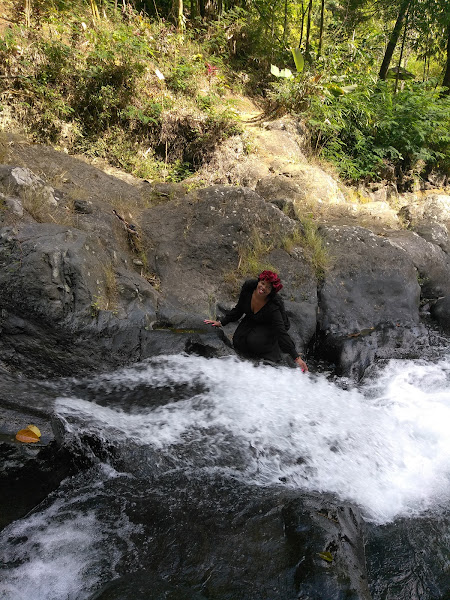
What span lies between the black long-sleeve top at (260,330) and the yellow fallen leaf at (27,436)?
2.72m

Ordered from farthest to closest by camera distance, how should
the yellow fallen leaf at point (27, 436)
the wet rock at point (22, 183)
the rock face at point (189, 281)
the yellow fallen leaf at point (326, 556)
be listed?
the wet rock at point (22, 183) < the rock face at point (189, 281) < the yellow fallen leaf at point (27, 436) < the yellow fallen leaf at point (326, 556)

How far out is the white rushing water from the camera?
11.5ft

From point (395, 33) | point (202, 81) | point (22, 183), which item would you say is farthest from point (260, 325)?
point (395, 33)

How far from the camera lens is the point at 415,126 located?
10883 millimetres

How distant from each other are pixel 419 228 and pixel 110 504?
787 centimetres

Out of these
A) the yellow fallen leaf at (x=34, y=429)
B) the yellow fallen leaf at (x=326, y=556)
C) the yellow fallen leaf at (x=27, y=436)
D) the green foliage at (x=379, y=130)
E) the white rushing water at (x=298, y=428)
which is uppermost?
the green foliage at (x=379, y=130)

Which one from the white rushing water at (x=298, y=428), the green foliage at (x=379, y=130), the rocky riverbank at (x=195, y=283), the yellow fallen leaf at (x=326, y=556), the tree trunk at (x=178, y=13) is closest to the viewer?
the yellow fallen leaf at (x=326, y=556)

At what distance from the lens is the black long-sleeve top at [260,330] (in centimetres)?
496

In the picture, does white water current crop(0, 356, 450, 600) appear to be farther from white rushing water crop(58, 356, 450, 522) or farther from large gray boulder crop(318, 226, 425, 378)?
large gray boulder crop(318, 226, 425, 378)

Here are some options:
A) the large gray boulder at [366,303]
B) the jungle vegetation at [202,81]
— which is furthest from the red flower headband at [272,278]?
the jungle vegetation at [202,81]

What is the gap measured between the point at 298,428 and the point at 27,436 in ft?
8.07

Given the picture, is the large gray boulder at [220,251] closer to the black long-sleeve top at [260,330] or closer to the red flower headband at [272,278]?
the black long-sleeve top at [260,330]

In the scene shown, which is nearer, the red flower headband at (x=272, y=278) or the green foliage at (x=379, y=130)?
the red flower headband at (x=272, y=278)

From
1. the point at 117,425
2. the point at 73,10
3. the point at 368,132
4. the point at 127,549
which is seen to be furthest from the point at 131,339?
the point at 368,132
